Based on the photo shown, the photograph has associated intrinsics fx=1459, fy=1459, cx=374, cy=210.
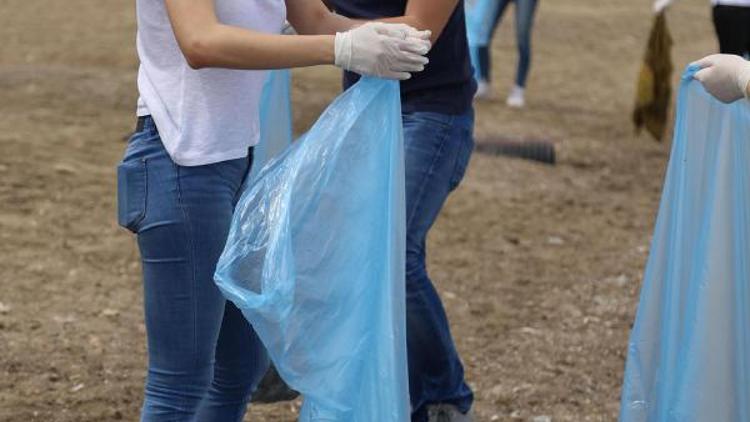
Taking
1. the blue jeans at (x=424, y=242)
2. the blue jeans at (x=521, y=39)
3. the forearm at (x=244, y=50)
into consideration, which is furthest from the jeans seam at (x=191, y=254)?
the blue jeans at (x=521, y=39)

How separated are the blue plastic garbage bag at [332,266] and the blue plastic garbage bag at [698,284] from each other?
2.07ft

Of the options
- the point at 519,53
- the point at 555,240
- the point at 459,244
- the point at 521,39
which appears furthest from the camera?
the point at 519,53

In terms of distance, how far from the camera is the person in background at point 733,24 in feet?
22.6

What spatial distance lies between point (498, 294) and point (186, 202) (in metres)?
2.96

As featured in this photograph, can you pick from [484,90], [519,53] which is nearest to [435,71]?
[519,53]

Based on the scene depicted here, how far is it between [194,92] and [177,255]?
0.31 metres

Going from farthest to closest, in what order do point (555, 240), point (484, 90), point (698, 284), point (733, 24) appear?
point (484, 90) < point (733, 24) < point (555, 240) < point (698, 284)

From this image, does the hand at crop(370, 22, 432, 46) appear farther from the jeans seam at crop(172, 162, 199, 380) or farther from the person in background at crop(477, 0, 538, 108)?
the person in background at crop(477, 0, 538, 108)

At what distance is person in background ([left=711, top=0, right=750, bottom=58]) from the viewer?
22.6ft

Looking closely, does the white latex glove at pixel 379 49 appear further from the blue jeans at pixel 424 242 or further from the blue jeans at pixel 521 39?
the blue jeans at pixel 521 39

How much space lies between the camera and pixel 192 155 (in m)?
2.72

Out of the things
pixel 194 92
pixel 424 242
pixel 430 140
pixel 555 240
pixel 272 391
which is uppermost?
pixel 194 92

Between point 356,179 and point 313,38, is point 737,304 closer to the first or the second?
point 356,179

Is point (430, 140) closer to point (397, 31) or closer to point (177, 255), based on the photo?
point (397, 31)
